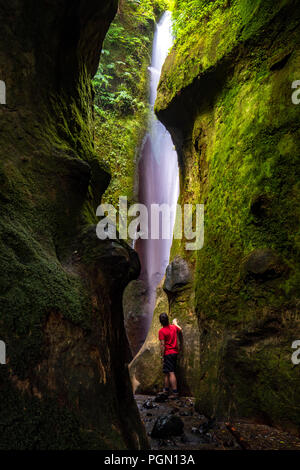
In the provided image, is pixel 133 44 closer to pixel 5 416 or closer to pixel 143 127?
pixel 143 127

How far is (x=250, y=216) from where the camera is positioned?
470cm

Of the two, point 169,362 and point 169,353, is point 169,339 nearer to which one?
point 169,353

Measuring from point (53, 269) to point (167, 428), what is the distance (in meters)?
2.91

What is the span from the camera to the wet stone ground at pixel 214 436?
315 cm

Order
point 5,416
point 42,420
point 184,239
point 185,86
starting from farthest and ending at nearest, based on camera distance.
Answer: point 184,239 < point 185,86 < point 42,420 < point 5,416

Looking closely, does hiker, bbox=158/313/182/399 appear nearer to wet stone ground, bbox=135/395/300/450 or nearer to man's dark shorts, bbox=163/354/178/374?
man's dark shorts, bbox=163/354/178/374

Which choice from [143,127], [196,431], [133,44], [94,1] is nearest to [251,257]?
[196,431]

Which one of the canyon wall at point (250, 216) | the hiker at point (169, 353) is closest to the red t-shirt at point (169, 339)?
the hiker at point (169, 353)

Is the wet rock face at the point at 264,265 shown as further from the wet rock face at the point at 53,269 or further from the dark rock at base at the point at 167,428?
the dark rock at base at the point at 167,428

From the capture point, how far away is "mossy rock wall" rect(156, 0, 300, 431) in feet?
12.6

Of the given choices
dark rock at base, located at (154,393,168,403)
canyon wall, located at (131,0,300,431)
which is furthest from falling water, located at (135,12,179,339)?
canyon wall, located at (131,0,300,431)

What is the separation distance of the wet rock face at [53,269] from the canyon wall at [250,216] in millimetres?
1873

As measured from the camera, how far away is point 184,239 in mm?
8328
